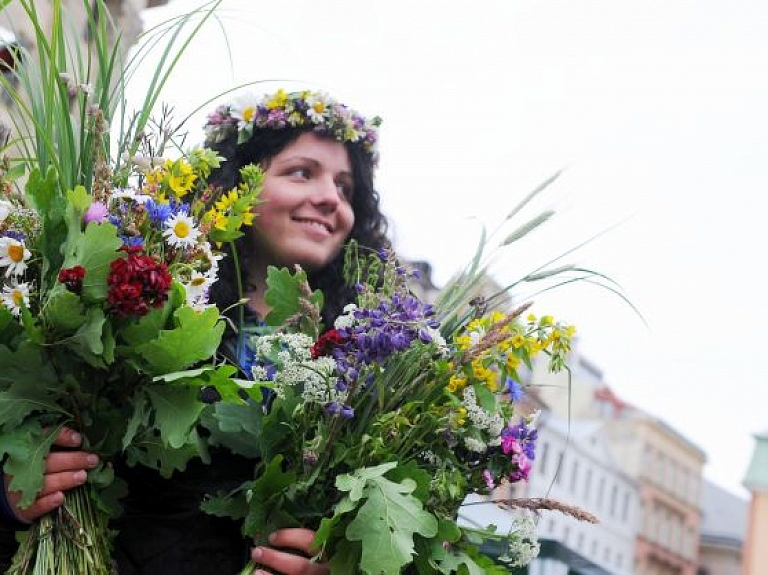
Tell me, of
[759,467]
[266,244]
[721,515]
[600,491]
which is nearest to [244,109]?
[266,244]

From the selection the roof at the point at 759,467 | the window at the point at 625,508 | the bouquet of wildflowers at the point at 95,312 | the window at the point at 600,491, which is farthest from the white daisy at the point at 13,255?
the window at the point at 625,508

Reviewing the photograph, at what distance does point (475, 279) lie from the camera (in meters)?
2.19

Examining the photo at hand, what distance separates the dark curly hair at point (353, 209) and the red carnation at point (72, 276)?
72 cm

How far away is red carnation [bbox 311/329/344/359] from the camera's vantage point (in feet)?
6.26

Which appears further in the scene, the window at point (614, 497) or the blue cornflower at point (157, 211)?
the window at point (614, 497)

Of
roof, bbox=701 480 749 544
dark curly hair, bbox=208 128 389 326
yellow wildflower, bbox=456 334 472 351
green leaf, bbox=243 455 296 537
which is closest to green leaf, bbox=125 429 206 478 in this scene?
green leaf, bbox=243 455 296 537

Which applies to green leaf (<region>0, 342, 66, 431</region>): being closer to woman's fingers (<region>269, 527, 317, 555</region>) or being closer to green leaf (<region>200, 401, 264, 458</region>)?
green leaf (<region>200, 401, 264, 458</region>)

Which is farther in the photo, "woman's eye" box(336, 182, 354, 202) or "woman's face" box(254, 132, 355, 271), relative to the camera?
"woman's eye" box(336, 182, 354, 202)

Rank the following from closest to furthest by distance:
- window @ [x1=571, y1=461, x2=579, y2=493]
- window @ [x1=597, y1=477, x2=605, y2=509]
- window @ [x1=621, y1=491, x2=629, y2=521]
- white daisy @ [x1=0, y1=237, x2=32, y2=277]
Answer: white daisy @ [x1=0, y1=237, x2=32, y2=277] < window @ [x1=571, y1=461, x2=579, y2=493] < window @ [x1=597, y1=477, x2=605, y2=509] < window @ [x1=621, y1=491, x2=629, y2=521]

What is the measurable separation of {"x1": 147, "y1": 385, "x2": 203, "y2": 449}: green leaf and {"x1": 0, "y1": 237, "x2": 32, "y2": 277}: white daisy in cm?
25

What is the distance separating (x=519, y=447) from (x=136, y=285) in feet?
2.20

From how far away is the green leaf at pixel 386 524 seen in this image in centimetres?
178

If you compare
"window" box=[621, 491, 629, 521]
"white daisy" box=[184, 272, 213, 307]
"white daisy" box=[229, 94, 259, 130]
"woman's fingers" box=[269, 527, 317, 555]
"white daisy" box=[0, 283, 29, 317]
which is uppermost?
"window" box=[621, 491, 629, 521]

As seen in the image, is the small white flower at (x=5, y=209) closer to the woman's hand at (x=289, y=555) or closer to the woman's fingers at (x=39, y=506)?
the woman's fingers at (x=39, y=506)
